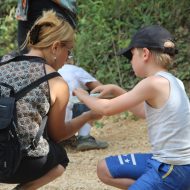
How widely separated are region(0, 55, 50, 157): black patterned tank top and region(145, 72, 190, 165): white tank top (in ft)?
2.05

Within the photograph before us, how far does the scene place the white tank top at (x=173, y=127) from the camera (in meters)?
3.14

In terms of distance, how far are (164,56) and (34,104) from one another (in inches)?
31.5

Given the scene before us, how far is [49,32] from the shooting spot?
334 cm

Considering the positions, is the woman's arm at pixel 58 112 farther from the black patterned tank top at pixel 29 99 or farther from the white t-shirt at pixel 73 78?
the white t-shirt at pixel 73 78

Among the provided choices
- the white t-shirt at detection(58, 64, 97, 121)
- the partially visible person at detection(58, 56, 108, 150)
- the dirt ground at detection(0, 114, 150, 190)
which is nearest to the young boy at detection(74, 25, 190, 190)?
the dirt ground at detection(0, 114, 150, 190)

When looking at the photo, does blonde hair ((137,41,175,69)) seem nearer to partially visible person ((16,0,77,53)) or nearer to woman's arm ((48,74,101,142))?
woman's arm ((48,74,101,142))

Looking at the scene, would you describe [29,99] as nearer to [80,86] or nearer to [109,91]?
[109,91]

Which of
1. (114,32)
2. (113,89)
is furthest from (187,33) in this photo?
(113,89)

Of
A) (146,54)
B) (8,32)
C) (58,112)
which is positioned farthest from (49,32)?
(8,32)

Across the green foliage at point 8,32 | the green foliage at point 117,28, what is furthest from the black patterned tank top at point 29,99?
the green foliage at point 8,32

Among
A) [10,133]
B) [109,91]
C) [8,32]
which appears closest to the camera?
[10,133]

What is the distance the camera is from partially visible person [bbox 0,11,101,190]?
126 inches

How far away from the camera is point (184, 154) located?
10.4ft

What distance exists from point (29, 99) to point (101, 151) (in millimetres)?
3163
